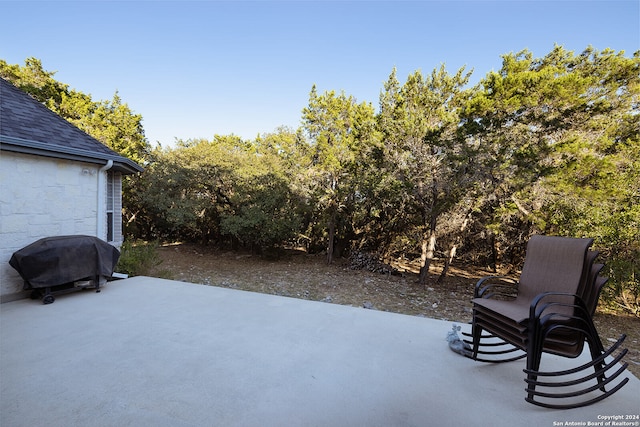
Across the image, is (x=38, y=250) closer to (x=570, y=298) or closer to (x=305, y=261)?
(x=570, y=298)

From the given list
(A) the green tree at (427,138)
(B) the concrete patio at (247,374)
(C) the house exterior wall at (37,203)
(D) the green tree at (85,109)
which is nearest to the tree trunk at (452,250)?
(A) the green tree at (427,138)

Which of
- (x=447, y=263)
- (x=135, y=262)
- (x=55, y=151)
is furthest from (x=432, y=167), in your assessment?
(x=55, y=151)

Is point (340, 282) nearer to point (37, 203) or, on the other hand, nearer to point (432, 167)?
point (432, 167)

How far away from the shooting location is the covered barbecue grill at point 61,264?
10.6ft

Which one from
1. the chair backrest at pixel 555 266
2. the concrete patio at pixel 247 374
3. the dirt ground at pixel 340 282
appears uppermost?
the chair backrest at pixel 555 266

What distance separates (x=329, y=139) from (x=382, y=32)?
3802 millimetres

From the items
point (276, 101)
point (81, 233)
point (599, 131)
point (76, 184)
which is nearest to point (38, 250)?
point (81, 233)

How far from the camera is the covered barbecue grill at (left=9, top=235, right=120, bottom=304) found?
323 centimetres

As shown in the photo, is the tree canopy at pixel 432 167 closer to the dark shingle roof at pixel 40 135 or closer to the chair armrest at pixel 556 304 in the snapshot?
the dark shingle roof at pixel 40 135

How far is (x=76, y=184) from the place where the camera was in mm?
4047

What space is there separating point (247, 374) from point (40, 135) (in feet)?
14.6

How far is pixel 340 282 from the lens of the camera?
28.0ft

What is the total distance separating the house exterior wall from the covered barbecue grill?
0.27 m

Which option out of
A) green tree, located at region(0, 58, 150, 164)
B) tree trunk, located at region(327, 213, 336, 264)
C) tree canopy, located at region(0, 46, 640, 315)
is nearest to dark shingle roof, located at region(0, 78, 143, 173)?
tree canopy, located at region(0, 46, 640, 315)
